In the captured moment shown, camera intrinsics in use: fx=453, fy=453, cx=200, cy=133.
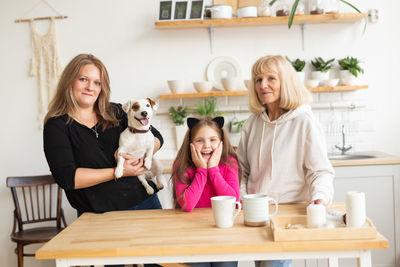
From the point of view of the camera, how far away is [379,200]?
326 cm

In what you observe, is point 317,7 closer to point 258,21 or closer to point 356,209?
point 258,21

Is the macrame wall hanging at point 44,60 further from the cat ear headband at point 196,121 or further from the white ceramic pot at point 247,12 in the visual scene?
Result: the cat ear headband at point 196,121

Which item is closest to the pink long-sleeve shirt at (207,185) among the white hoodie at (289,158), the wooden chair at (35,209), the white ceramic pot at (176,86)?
the white hoodie at (289,158)

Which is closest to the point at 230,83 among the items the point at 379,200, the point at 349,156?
the point at 349,156

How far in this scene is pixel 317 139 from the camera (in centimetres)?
197

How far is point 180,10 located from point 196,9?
13 centimetres

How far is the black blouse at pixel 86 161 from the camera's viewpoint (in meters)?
1.96

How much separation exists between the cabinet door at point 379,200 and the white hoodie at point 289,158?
1326mm

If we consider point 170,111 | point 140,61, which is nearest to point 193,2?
point 140,61

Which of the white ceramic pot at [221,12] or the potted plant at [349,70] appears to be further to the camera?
the potted plant at [349,70]

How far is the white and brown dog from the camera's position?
205 cm

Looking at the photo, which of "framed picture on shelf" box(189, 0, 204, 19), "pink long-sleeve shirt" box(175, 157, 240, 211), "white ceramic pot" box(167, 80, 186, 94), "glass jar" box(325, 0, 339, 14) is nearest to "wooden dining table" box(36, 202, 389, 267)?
"pink long-sleeve shirt" box(175, 157, 240, 211)

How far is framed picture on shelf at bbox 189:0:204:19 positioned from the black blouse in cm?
182

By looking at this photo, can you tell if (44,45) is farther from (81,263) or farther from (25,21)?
(81,263)
